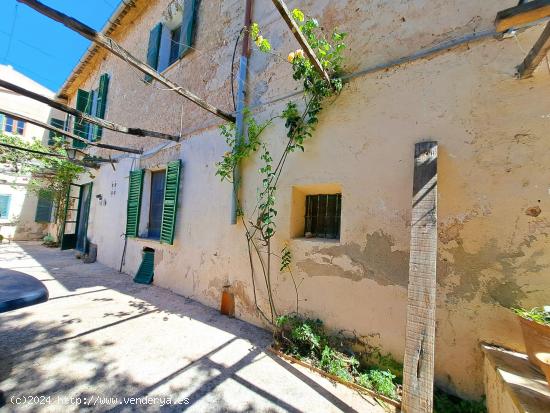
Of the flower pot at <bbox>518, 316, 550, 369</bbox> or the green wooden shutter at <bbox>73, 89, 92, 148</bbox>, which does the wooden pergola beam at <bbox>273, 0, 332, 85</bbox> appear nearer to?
the flower pot at <bbox>518, 316, 550, 369</bbox>

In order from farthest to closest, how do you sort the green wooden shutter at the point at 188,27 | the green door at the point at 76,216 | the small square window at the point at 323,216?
the green door at the point at 76,216 → the green wooden shutter at the point at 188,27 → the small square window at the point at 323,216

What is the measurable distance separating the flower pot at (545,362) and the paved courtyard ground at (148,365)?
1156 millimetres

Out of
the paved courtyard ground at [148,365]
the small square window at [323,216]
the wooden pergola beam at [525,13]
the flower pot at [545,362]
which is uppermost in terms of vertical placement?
the wooden pergola beam at [525,13]

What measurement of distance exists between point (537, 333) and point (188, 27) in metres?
6.76

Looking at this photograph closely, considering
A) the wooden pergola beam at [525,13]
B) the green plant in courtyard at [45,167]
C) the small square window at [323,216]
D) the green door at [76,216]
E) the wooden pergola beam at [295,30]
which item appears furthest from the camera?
the green door at [76,216]

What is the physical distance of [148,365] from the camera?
248 centimetres

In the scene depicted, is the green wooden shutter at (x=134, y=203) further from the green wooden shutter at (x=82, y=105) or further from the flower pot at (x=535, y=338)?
the flower pot at (x=535, y=338)

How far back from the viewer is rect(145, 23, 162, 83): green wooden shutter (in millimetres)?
6168

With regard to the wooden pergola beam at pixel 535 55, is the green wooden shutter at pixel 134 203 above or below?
below

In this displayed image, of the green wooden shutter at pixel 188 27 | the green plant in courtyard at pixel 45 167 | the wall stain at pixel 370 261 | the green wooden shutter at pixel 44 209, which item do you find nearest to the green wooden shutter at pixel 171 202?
the green wooden shutter at pixel 188 27

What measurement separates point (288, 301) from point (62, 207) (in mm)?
11644

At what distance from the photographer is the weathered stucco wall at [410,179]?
6.52 feet

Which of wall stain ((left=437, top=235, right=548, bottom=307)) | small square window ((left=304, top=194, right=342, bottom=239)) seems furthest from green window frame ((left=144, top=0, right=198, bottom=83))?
wall stain ((left=437, top=235, right=548, bottom=307))

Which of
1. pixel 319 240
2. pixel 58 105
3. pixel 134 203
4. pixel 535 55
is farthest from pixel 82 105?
pixel 535 55
